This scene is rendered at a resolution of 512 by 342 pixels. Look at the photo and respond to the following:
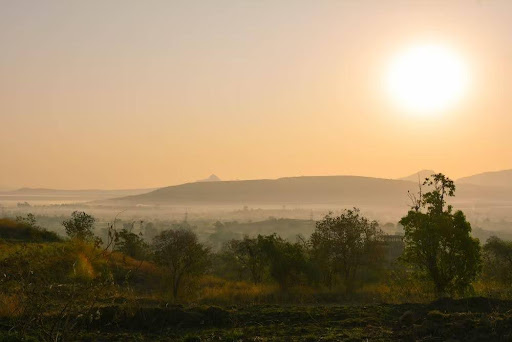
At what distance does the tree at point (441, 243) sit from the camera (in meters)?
20.4

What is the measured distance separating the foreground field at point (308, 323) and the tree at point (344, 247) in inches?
334

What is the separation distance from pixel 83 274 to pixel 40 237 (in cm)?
1426

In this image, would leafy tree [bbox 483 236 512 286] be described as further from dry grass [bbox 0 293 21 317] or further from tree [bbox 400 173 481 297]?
dry grass [bbox 0 293 21 317]

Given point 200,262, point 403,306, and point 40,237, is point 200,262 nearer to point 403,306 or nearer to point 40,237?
point 403,306

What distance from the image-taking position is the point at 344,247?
26844 millimetres

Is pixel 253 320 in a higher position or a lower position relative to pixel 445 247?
lower

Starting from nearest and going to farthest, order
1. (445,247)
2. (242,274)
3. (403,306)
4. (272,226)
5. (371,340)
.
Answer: (371,340) < (403,306) < (445,247) < (242,274) < (272,226)

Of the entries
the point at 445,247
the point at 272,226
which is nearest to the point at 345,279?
the point at 445,247

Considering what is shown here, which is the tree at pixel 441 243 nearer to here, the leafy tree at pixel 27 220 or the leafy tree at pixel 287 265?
the leafy tree at pixel 287 265

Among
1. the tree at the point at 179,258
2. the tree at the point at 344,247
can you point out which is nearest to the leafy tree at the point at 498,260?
the tree at the point at 344,247

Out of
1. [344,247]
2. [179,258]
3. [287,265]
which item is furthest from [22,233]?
[344,247]

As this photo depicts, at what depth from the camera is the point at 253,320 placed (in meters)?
16.2

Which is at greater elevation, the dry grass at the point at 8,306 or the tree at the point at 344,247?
the tree at the point at 344,247

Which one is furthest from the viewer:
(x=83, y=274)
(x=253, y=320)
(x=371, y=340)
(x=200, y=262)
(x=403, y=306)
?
(x=200, y=262)
